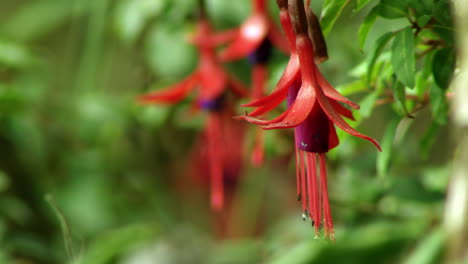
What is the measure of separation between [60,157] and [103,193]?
0.10 metres

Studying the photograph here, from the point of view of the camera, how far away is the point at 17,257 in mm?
907

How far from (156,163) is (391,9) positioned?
34.3 inches

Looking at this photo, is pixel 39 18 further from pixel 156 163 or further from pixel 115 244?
pixel 115 244

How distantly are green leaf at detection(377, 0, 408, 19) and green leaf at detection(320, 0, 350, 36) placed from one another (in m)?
0.02

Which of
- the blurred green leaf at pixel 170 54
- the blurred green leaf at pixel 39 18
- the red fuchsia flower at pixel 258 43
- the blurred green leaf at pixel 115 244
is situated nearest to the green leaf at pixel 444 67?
the red fuchsia flower at pixel 258 43

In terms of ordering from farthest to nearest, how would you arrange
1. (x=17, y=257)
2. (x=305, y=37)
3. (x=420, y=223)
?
(x=17, y=257) → (x=420, y=223) → (x=305, y=37)

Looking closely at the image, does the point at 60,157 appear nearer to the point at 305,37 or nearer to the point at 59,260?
the point at 59,260

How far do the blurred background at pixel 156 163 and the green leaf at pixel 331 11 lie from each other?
3.4 inches

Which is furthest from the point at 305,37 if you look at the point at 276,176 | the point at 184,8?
the point at 276,176

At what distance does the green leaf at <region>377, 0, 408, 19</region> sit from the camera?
1.27 feet

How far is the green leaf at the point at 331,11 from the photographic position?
0.39 metres

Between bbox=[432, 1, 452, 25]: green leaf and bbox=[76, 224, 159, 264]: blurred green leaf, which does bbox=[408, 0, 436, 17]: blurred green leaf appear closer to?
bbox=[432, 1, 452, 25]: green leaf

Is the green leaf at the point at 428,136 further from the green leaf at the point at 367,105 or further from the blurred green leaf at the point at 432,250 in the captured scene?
the blurred green leaf at the point at 432,250

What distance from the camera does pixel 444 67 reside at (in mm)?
399
